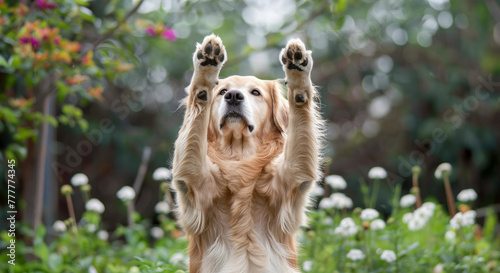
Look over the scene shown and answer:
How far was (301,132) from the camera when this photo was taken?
3258 millimetres

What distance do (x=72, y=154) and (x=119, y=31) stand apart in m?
4.49

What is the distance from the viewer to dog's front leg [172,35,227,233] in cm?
308

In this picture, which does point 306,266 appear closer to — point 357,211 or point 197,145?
point 357,211

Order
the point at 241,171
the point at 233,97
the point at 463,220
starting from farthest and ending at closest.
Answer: the point at 463,220, the point at 233,97, the point at 241,171

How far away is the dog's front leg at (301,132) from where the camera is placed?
311 centimetres

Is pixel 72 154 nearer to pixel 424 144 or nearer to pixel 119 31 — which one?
pixel 119 31

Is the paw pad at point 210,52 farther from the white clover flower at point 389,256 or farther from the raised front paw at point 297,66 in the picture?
the white clover flower at point 389,256

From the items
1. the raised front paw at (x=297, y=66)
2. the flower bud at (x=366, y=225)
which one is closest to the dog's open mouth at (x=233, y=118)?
the raised front paw at (x=297, y=66)

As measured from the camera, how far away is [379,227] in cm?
417

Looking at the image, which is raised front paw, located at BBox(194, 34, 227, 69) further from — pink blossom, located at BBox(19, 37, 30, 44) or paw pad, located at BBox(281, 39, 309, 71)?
pink blossom, located at BBox(19, 37, 30, 44)

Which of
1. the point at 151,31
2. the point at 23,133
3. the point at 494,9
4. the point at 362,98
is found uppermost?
the point at 494,9

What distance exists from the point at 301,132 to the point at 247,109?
48 cm

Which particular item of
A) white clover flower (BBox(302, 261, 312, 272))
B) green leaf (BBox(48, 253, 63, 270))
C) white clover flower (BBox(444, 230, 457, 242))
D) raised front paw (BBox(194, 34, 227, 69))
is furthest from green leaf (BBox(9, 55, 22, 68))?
white clover flower (BBox(444, 230, 457, 242))

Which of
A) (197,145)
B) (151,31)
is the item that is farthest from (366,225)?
(151,31)
